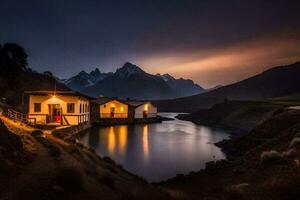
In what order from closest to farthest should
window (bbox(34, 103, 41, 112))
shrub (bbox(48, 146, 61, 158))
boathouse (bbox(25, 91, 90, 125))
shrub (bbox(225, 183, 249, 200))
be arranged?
shrub (bbox(225, 183, 249, 200)) → shrub (bbox(48, 146, 61, 158)) → boathouse (bbox(25, 91, 90, 125)) → window (bbox(34, 103, 41, 112))

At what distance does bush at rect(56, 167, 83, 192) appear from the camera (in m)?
12.3

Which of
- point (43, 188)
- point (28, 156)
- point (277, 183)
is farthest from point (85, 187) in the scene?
point (277, 183)

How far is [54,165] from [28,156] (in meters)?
2.14

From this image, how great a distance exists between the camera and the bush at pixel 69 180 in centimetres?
1230

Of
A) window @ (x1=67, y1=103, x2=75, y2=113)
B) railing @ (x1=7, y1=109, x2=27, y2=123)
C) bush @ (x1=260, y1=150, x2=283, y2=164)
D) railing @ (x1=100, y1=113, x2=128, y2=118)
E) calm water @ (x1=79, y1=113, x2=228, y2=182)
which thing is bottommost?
calm water @ (x1=79, y1=113, x2=228, y2=182)

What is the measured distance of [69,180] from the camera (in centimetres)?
1261

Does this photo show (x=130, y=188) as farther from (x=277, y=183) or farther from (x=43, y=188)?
(x=277, y=183)

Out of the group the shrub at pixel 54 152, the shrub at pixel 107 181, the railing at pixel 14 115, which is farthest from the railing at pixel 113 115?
the shrub at pixel 107 181

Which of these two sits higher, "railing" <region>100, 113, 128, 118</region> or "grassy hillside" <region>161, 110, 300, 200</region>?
"railing" <region>100, 113, 128, 118</region>

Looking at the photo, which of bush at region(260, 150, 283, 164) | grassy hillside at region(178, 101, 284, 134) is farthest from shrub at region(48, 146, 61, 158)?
grassy hillside at region(178, 101, 284, 134)

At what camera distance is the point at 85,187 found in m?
12.9

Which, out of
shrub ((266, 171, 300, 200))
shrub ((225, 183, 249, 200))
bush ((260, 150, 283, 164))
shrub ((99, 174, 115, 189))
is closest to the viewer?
shrub ((266, 171, 300, 200))

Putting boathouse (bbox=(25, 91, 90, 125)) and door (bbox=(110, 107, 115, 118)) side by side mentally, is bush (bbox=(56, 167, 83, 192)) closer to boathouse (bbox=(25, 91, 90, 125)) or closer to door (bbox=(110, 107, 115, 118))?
boathouse (bbox=(25, 91, 90, 125))

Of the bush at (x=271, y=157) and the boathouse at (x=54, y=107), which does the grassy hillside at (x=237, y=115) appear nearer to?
the boathouse at (x=54, y=107)
